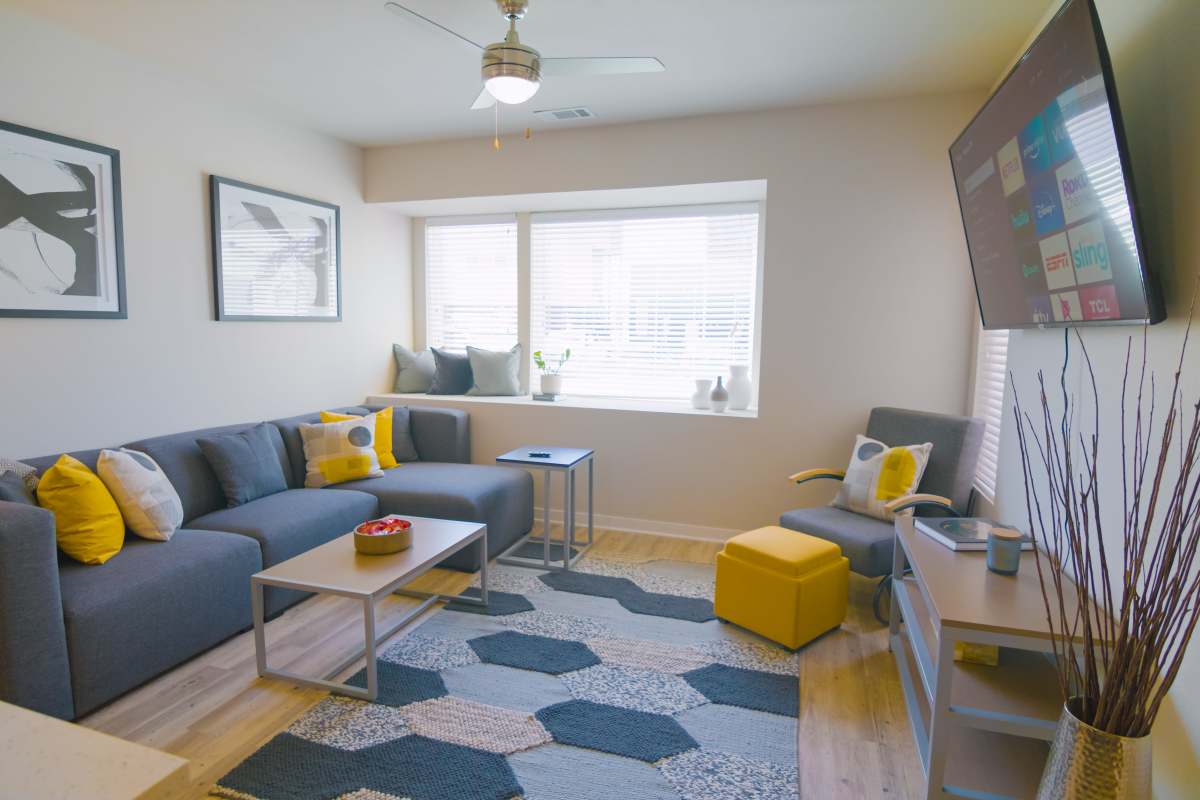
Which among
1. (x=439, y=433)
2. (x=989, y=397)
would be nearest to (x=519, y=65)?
(x=439, y=433)

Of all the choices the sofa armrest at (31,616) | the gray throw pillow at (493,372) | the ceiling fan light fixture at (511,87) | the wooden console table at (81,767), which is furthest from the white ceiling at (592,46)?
the wooden console table at (81,767)

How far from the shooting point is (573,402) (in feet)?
15.3

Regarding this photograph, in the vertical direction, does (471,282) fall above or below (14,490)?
above

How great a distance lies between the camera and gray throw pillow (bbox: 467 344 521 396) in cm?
482

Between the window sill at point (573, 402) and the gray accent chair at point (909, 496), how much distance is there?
38.8 inches

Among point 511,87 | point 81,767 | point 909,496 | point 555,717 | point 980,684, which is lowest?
point 555,717

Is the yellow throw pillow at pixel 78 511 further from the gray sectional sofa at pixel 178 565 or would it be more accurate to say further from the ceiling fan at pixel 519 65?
the ceiling fan at pixel 519 65

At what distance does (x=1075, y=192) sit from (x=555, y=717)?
227 centimetres

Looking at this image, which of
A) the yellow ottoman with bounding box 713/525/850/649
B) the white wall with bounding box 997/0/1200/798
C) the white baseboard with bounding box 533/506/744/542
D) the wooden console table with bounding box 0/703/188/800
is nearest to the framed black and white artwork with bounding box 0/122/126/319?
the wooden console table with bounding box 0/703/188/800

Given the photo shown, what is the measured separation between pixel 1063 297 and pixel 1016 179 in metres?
0.40

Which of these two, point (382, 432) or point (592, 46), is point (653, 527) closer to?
point (382, 432)

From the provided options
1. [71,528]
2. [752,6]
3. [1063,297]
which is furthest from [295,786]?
[752,6]

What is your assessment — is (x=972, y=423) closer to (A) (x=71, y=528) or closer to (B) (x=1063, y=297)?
(B) (x=1063, y=297)

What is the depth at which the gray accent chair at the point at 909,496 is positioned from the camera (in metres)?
2.96
